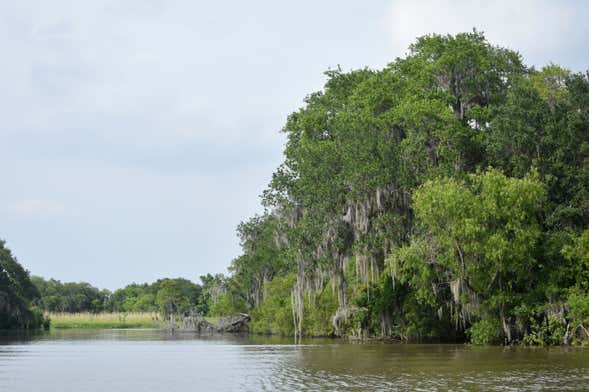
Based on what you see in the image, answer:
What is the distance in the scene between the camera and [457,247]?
36.0 m

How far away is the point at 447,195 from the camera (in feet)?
116

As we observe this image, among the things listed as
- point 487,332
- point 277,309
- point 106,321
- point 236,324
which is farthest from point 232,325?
point 487,332

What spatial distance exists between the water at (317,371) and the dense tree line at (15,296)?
58.9 m

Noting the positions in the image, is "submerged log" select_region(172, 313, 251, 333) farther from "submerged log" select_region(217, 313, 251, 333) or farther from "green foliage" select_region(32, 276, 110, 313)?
"green foliage" select_region(32, 276, 110, 313)

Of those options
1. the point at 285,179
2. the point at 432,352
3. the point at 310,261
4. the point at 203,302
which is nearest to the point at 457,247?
the point at 432,352

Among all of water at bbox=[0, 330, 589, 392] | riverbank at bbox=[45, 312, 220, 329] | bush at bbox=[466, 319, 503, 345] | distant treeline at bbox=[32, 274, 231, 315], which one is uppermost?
distant treeline at bbox=[32, 274, 231, 315]

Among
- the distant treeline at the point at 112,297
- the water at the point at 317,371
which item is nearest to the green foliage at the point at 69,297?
the distant treeline at the point at 112,297

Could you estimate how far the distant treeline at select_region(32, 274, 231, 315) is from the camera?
127481 mm

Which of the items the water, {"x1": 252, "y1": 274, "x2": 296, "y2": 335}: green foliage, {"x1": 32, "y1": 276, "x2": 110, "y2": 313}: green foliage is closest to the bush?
the water

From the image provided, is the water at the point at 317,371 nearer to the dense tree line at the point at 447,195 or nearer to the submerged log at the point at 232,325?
the dense tree line at the point at 447,195

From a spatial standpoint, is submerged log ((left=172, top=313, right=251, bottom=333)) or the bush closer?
the bush

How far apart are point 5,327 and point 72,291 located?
4889 cm

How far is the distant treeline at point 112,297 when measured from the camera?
418ft

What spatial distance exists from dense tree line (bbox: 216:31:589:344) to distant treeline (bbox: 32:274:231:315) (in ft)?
226
